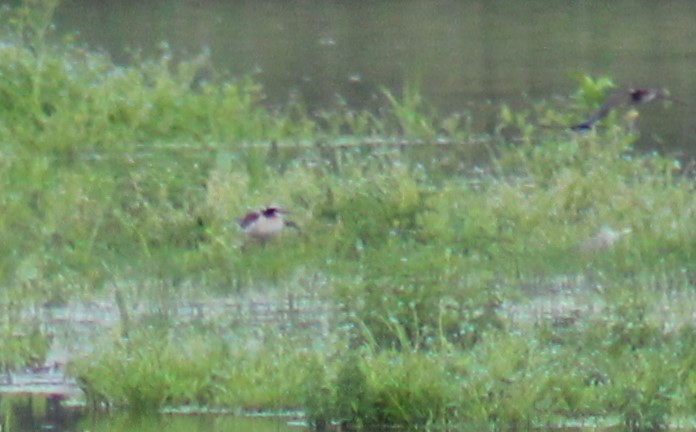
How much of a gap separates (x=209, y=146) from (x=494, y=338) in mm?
4658

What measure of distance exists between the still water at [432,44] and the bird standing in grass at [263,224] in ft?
10.0

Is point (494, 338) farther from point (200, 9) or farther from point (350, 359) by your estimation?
point (200, 9)

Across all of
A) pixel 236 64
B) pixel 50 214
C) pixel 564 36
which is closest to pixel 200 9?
pixel 564 36

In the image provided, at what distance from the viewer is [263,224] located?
24.9 ft

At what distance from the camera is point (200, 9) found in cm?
2461

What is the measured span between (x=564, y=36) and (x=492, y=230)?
11951 mm

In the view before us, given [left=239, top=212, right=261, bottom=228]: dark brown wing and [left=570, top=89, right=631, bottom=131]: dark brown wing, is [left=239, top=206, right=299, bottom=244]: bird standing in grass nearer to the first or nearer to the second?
[left=239, top=212, right=261, bottom=228]: dark brown wing

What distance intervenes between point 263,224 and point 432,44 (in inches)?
452

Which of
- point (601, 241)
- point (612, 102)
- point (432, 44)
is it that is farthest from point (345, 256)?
point (432, 44)

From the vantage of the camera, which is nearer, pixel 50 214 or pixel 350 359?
pixel 350 359

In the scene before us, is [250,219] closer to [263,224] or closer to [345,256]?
[263,224]

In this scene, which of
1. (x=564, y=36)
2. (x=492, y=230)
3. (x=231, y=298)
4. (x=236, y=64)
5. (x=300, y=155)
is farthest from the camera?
(x=564, y=36)

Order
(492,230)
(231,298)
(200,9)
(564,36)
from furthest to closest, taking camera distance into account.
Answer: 1. (200,9)
2. (564,36)
3. (492,230)
4. (231,298)

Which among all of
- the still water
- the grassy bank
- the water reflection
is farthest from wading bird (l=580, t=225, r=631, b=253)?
the still water
